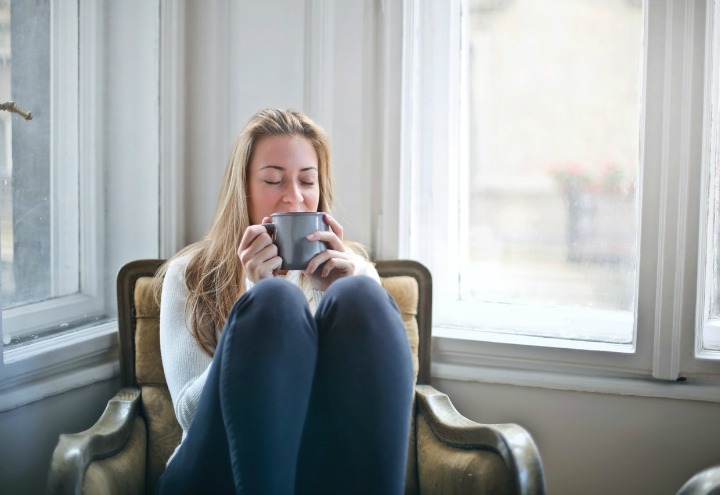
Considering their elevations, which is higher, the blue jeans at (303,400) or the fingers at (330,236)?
the fingers at (330,236)

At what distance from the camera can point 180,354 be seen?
1.48 metres

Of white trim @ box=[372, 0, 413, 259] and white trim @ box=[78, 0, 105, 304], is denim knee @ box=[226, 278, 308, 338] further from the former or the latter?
white trim @ box=[78, 0, 105, 304]

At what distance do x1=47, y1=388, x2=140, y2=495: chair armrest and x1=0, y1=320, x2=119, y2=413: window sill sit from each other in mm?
140

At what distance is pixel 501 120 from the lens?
2.01 metres

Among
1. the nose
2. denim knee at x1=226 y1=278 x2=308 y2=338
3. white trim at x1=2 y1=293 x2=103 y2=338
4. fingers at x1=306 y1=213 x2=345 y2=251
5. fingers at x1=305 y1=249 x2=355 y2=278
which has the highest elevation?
the nose

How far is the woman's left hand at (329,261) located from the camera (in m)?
1.40

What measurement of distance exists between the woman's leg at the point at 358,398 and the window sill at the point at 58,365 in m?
0.68

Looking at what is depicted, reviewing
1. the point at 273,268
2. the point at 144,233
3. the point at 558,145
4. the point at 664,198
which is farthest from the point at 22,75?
the point at 664,198

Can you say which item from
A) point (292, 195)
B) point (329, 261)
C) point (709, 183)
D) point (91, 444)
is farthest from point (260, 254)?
point (709, 183)

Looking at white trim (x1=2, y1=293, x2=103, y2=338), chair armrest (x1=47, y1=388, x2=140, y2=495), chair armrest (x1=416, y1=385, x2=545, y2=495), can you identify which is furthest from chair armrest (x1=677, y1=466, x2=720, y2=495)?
white trim (x1=2, y1=293, x2=103, y2=338)

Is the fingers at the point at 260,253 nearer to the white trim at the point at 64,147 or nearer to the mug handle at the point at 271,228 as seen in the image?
the mug handle at the point at 271,228

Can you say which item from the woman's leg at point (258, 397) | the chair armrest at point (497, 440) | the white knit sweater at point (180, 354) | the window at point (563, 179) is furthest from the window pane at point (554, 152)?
the woman's leg at point (258, 397)

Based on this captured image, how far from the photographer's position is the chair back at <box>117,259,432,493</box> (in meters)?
1.65

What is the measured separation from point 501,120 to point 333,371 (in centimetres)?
103
